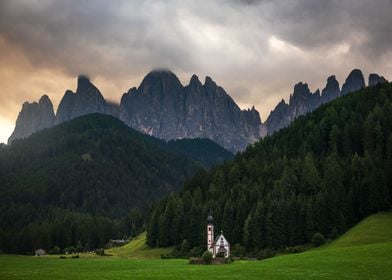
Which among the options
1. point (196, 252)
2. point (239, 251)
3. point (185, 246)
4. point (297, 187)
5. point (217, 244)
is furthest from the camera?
point (297, 187)

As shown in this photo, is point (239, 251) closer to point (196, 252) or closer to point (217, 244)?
point (217, 244)

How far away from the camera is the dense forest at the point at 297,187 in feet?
326

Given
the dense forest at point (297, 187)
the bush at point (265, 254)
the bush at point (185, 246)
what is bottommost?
the bush at point (265, 254)

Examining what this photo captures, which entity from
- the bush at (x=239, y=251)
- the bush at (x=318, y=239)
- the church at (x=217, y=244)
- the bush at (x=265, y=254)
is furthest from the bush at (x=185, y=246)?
the bush at (x=318, y=239)

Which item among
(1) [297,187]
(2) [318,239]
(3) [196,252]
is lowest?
(3) [196,252]

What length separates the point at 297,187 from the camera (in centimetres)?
11406

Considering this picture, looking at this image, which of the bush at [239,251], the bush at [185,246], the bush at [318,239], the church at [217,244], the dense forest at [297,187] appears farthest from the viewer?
the bush at [185,246]

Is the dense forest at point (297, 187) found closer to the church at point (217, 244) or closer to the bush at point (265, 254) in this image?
the church at point (217, 244)

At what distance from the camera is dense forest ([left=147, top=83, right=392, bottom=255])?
9931 cm

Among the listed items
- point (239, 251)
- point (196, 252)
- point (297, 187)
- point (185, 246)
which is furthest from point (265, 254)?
point (297, 187)

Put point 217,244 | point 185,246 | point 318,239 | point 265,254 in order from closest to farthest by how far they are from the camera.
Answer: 1. point 265,254
2. point 318,239
3. point 217,244
4. point 185,246

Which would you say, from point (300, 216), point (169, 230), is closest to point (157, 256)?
point (169, 230)

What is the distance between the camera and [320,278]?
1666 inches

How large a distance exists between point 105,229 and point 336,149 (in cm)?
8996
